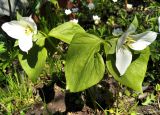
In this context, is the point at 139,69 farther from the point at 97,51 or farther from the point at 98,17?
the point at 98,17

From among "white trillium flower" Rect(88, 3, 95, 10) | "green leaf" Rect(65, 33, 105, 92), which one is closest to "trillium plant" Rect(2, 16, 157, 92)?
"green leaf" Rect(65, 33, 105, 92)

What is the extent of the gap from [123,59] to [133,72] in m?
0.11

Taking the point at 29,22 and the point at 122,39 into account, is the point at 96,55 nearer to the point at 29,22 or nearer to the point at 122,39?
the point at 122,39

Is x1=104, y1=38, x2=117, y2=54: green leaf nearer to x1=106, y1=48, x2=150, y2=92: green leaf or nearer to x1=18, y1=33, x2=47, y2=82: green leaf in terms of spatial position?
x1=106, y1=48, x2=150, y2=92: green leaf

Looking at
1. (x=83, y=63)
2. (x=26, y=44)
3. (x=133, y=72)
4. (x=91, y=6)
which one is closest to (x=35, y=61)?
(x=26, y=44)

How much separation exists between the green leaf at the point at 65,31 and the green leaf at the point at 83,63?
104 mm

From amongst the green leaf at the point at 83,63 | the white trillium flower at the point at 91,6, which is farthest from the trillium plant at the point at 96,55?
the white trillium flower at the point at 91,6

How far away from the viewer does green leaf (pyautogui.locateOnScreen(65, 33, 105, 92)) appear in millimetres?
1943

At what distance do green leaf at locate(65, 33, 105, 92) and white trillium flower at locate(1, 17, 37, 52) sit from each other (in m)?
0.22

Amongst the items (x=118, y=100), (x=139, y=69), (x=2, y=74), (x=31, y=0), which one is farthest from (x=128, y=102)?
(x=31, y=0)

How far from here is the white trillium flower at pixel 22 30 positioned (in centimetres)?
197

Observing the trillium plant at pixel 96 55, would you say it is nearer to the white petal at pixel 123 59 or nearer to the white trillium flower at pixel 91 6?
the white petal at pixel 123 59

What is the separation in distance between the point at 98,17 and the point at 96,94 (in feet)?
3.13

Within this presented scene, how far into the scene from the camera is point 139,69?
1.97 meters
